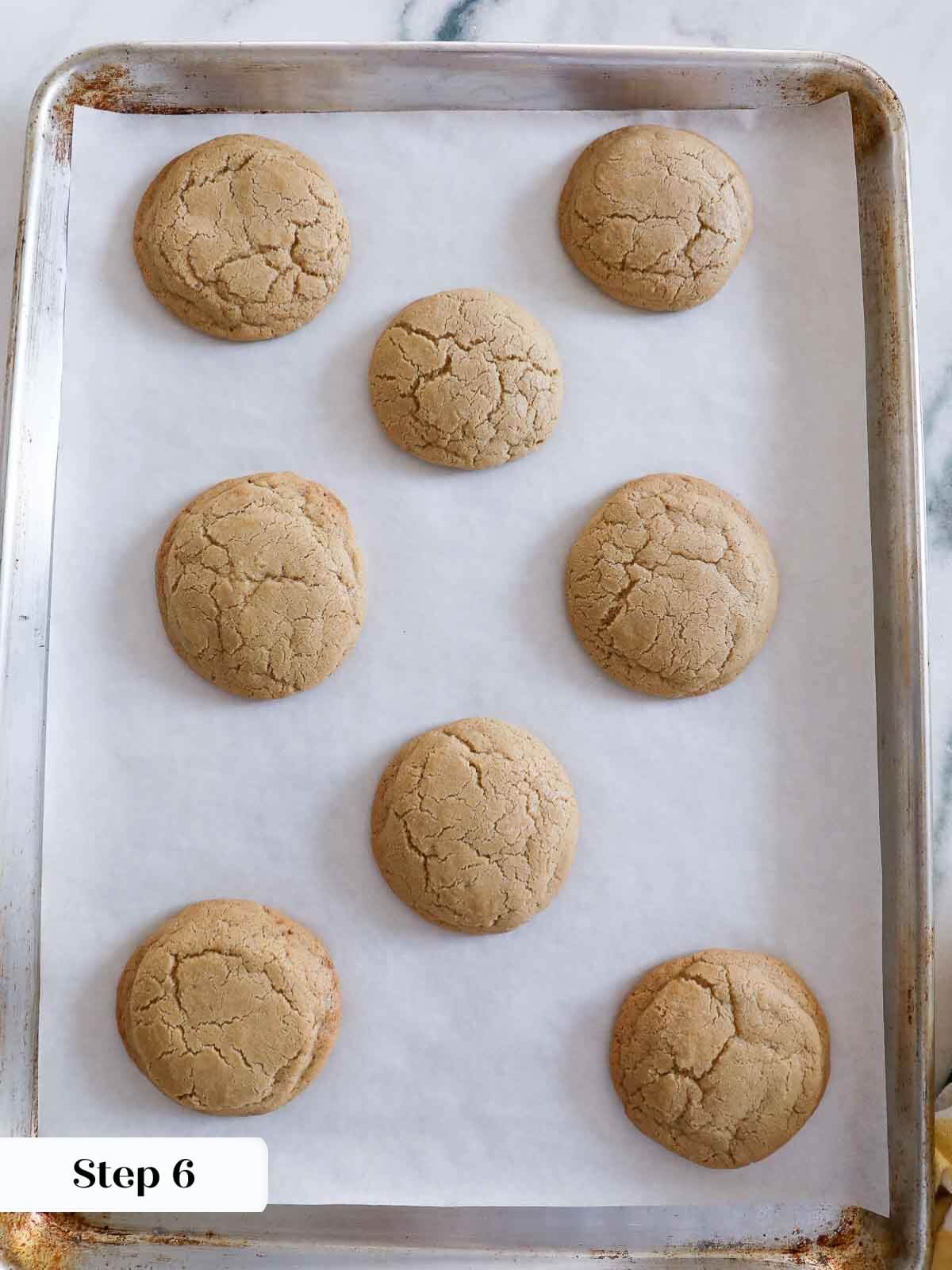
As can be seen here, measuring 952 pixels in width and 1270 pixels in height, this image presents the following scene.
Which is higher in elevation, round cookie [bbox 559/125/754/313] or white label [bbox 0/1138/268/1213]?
round cookie [bbox 559/125/754/313]

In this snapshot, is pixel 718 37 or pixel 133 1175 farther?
pixel 718 37

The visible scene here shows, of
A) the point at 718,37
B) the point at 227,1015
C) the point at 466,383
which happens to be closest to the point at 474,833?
the point at 227,1015

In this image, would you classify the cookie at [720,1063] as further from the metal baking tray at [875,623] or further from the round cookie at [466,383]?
the round cookie at [466,383]

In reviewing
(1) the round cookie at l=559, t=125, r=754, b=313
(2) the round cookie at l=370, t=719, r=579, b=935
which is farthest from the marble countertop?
(2) the round cookie at l=370, t=719, r=579, b=935

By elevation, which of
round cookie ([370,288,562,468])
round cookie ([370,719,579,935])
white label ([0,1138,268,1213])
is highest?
round cookie ([370,288,562,468])

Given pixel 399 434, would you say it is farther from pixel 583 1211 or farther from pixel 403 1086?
pixel 583 1211

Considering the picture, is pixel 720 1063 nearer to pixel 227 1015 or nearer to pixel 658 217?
pixel 227 1015

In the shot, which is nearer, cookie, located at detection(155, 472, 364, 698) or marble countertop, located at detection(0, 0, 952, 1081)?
cookie, located at detection(155, 472, 364, 698)

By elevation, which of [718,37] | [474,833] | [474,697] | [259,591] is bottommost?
[474,833]

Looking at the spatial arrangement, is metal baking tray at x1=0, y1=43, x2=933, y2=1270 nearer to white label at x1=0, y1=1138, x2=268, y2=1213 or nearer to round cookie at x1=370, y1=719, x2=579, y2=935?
white label at x1=0, y1=1138, x2=268, y2=1213
